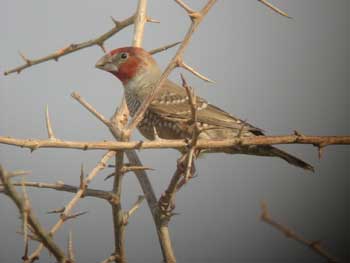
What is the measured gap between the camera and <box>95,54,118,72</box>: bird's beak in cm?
614

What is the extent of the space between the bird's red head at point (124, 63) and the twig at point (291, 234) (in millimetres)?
4259

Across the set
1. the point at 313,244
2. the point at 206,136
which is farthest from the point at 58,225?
the point at 206,136

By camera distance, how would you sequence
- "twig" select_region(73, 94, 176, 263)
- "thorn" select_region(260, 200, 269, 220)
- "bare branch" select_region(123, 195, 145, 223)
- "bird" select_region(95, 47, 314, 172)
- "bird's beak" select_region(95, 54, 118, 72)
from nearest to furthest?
"thorn" select_region(260, 200, 269, 220) < "bare branch" select_region(123, 195, 145, 223) < "twig" select_region(73, 94, 176, 263) < "bird" select_region(95, 47, 314, 172) < "bird's beak" select_region(95, 54, 118, 72)

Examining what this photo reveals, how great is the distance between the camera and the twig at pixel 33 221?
2.28 m

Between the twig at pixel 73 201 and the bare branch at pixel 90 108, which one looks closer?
the twig at pixel 73 201

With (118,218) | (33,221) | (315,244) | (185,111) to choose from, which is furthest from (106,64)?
(315,244)

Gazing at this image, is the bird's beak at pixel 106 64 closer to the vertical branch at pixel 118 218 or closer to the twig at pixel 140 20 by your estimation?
the twig at pixel 140 20

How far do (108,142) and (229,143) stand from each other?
64 cm

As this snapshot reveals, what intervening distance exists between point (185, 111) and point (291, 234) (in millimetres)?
4360

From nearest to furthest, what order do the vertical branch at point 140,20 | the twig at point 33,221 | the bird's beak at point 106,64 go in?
the twig at point 33,221 < the vertical branch at point 140,20 < the bird's beak at point 106,64

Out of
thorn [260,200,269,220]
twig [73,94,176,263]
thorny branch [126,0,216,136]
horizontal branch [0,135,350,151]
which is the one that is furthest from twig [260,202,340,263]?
twig [73,94,176,263]

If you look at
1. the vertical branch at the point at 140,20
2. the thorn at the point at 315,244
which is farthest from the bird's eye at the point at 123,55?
the thorn at the point at 315,244

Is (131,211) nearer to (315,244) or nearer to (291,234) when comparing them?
(315,244)

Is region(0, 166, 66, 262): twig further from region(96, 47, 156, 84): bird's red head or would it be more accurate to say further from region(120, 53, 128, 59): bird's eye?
region(120, 53, 128, 59): bird's eye
